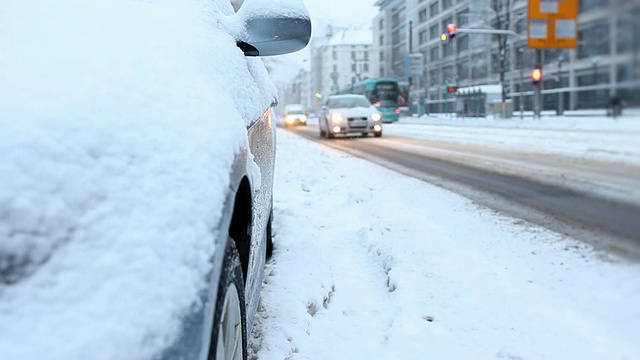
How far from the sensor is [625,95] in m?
1.10

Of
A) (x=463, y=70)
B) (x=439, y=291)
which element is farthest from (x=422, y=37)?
(x=439, y=291)

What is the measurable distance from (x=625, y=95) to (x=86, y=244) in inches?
43.2

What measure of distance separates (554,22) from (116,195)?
130 centimetres

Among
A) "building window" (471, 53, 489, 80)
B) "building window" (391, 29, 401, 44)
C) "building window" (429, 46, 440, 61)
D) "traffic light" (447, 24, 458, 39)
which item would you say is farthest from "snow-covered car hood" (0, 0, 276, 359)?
"building window" (391, 29, 401, 44)

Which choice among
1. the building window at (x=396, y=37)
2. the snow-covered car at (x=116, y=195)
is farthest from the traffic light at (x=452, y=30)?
the building window at (x=396, y=37)

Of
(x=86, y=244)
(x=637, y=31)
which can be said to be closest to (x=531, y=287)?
(x=637, y=31)

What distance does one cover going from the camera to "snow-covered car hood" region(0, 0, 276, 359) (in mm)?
1024

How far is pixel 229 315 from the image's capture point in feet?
4.78

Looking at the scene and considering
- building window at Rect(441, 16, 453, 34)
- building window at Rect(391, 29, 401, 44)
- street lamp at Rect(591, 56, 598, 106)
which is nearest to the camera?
street lamp at Rect(591, 56, 598, 106)

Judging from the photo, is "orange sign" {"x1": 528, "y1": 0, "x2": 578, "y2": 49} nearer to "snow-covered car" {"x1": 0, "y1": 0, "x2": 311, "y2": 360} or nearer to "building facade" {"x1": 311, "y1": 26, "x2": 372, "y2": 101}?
"snow-covered car" {"x1": 0, "y1": 0, "x2": 311, "y2": 360}

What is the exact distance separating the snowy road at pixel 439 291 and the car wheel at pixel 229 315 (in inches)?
29.0

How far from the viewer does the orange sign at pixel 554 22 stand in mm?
1424

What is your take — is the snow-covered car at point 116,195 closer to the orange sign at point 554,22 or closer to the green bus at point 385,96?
the orange sign at point 554,22

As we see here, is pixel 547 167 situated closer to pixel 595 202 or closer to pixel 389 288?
Answer: pixel 595 202
